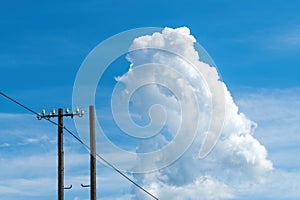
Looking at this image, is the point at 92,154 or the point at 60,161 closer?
the point at 60,161

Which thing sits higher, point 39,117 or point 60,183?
point 39,117

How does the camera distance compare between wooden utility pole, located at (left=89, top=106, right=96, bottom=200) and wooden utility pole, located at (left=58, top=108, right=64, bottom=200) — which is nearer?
wooden utility pole, located at (left=58, top=108, right=64, bottom=200)

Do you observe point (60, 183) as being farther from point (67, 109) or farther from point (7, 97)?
point (7, 97)

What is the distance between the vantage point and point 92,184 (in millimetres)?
46844

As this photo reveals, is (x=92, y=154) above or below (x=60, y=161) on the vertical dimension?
above

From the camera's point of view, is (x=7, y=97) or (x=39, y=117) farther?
(x=39, y=117)

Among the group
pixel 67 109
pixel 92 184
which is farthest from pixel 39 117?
pixel 92 184

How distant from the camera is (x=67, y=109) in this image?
48.1 metres

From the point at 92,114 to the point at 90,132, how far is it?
1.13m

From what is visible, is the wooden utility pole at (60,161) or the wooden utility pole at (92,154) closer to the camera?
the wooden utility pole at (60,161)

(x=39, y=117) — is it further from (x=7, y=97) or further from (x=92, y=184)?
(x=7, y=97)

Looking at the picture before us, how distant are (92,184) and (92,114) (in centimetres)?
436

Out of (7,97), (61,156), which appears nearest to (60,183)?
(61,156)

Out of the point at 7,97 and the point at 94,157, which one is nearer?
the point at 7,97
